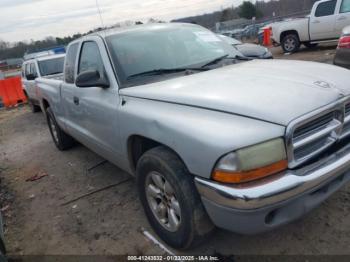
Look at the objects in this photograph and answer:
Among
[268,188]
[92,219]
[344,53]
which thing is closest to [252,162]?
[268,188]

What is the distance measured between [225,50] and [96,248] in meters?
2.51

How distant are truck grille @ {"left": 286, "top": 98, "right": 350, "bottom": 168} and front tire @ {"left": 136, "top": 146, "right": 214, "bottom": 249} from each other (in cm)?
75

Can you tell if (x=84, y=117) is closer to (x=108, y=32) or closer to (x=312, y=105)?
(x=108, y=32)

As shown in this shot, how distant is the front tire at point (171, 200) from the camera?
2.59 metres

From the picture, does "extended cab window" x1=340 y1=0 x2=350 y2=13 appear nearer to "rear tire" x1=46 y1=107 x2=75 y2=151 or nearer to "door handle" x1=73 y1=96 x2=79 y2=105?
"rear tire" x1=46 y1=107 x2=75 y2=151

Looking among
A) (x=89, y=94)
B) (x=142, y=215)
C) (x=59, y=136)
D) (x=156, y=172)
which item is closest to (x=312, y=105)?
(x=156, y=172)

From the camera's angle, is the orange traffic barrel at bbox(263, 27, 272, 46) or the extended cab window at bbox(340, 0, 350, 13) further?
the orange traffic barrel at bbox(263, 27, 272, 46)

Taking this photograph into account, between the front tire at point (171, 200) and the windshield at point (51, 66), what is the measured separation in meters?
8.28

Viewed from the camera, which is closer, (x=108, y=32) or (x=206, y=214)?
(x=206, y=214)

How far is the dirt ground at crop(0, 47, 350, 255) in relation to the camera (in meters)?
2.99

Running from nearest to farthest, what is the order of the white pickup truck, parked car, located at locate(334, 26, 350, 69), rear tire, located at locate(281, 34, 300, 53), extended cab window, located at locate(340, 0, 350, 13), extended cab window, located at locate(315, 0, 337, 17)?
parked car, located at locate(334, 26, 350, 69)
extended cab window, located at locate(340, 0, 350, 13)
the white pickup truck
extended cab window, located at locate(315, 0, 337, 17)
rear tire, located at locate(281, 34, 300, 53)

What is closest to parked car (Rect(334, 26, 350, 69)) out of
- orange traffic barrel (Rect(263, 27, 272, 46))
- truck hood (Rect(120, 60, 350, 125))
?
truck hood (Rect(120, 60, 350, 125))

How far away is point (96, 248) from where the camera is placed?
332 cm

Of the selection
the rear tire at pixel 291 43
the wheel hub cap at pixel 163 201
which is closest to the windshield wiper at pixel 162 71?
the wheel hub cap at pixel 163 201
